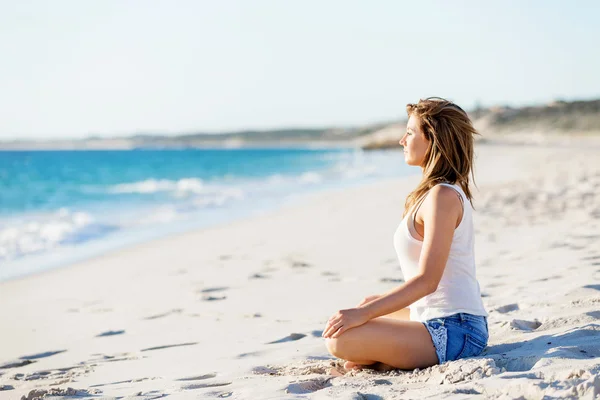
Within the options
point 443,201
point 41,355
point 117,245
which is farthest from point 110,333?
point 117,245

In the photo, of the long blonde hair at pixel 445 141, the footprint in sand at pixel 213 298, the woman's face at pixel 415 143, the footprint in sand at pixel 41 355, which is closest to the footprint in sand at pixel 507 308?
the long blonde hair at pixel 445 141

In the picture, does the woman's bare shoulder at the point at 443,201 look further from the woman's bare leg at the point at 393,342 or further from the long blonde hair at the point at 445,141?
the woman's bare leg at the point at 393,342

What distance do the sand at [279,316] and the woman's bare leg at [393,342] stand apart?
0.11 meters

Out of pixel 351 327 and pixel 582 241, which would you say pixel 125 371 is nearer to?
pixel 351 327

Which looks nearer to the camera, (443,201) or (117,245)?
(443,201)

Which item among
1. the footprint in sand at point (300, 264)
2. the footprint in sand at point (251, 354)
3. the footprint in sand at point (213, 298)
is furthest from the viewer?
the footprint in sand at point (300, 264)

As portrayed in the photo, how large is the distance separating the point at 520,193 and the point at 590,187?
1.10 metres

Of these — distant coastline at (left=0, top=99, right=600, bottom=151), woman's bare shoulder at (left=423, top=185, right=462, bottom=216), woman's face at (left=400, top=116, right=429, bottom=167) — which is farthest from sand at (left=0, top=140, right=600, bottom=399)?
distant coastline at (left=0, top=99, right=600, bottom=151)

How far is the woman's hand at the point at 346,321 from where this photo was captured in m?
2.93

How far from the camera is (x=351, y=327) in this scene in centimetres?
296

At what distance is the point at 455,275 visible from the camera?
2.98 m

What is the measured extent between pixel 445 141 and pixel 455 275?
0.62m

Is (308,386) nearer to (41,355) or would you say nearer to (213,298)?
(41,355)

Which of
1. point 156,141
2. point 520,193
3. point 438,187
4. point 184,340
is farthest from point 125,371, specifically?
point 156,141
